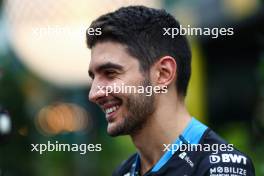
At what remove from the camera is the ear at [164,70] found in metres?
3.91

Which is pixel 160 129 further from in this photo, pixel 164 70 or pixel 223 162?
pixel 223 162

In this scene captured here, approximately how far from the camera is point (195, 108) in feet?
36.3

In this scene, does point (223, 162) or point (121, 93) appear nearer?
point (223, 162)

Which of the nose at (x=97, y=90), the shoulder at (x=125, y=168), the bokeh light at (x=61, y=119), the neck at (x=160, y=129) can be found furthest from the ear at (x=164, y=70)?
the bokeh light at (x=61, y=119)

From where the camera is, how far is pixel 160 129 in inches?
153

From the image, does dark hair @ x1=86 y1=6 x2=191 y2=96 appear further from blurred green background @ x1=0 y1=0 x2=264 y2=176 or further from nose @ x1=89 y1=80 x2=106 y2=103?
blurred green background @ x1=0 y1=0 x2=264 y2=176

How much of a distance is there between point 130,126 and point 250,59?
8.77 metres

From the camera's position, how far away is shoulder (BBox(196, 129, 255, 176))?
3541 mm

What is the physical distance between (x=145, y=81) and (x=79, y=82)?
6.20 metres

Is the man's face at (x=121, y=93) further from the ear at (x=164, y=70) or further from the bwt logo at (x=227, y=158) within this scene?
the bwt logo at (x=227, y=158)

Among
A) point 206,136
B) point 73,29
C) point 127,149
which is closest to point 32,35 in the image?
point 73,29

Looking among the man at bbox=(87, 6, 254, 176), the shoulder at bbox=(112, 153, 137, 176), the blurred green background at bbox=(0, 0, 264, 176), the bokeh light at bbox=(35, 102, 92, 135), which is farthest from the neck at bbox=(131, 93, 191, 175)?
the bokeh light at bbox=(35, 102, 92, 135)

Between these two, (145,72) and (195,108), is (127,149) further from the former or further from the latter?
(145,72)

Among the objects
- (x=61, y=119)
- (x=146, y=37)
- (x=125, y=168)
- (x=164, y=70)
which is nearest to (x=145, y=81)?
(x=164, y=70)
